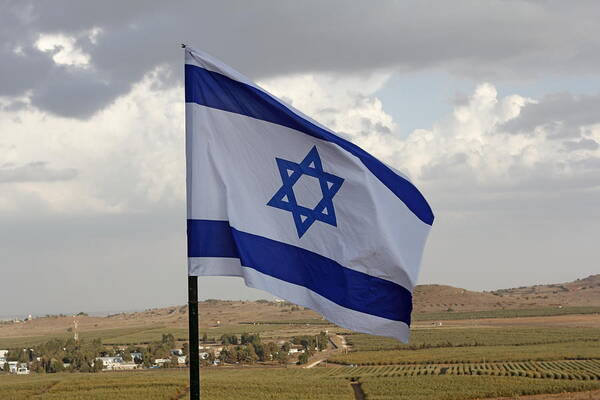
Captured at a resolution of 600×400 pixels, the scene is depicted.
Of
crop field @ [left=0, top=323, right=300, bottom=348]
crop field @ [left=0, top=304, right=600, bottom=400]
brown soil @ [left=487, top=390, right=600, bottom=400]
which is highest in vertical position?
crop field @ [left=0, top=323, right=300, bottom=348]

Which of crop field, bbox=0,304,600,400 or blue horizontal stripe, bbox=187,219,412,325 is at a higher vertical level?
blue horizontal stripe, bbox=187,219,412,325

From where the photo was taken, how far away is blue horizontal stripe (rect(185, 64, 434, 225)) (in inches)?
297

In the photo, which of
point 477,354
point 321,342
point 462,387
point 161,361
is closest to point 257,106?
point 462,387

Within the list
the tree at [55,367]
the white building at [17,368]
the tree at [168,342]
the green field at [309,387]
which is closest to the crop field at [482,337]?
the tree at [168,342]

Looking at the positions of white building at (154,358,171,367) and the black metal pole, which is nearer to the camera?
the black metal pole

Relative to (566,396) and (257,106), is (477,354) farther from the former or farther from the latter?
(257,106)

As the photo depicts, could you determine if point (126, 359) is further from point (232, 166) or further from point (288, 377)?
point (232, 166)

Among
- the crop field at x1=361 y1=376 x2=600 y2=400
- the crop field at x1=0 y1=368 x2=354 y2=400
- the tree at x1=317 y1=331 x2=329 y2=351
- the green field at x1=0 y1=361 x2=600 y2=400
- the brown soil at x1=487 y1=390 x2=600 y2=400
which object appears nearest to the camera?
the brown soil at x1=487 y1=390 x2=600 y2=400

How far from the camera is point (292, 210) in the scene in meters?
7.71

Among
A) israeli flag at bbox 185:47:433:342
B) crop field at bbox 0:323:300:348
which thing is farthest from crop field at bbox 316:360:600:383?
israeli flag at bbox 185:47:433:342

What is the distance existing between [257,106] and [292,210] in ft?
3.28

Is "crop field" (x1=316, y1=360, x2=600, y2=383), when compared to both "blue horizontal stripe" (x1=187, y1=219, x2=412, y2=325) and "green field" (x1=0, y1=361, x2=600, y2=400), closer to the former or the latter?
"green field" (x1=0, y1=361, x2=600, y2=400)

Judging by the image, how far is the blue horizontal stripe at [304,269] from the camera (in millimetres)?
7383

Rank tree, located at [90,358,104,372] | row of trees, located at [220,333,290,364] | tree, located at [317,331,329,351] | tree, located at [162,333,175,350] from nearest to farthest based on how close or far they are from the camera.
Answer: tree, located at [90,358,104,372]
row of trees, located at [220,333,290,364]
tree, located at [317,331,329,351]
tree, located at [162,333,175,350]
